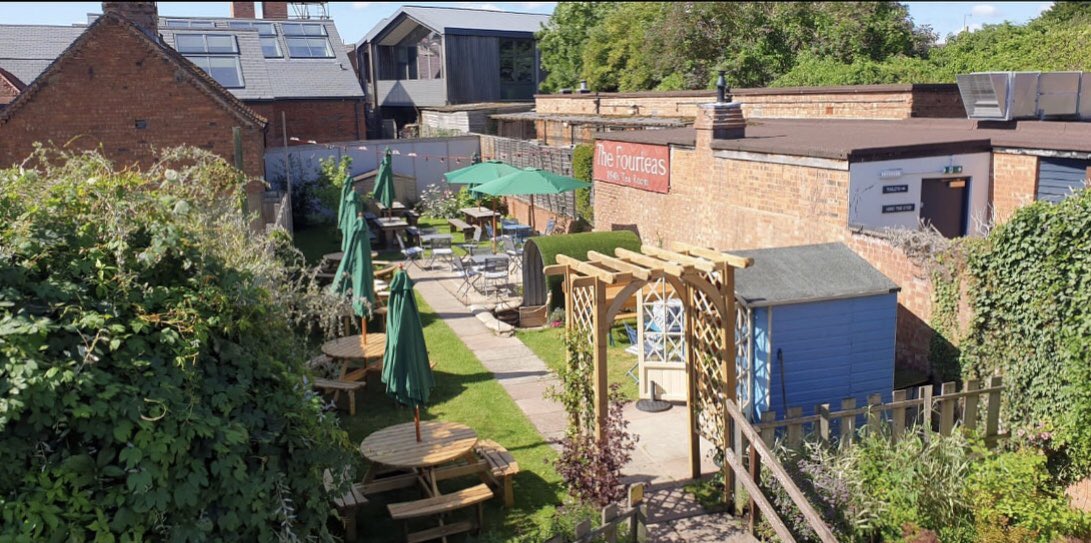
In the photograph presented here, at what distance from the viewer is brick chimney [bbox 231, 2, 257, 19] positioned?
41656mm

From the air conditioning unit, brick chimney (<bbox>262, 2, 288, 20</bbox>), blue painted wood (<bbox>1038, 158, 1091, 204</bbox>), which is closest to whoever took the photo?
blue painted wood (<bbox>1038, 158, 1091, 204</bbox>)

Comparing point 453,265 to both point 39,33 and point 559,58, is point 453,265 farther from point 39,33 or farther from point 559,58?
point 559,58

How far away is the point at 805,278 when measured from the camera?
391 inches

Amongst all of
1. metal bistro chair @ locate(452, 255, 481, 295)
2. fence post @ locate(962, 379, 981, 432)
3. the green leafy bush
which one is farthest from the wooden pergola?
metal bistro chair @ locate(452, 255, 481, 295)

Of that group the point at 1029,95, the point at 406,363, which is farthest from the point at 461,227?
the point at 406,363

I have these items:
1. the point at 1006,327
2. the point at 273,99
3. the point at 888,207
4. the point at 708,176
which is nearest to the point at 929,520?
the point at 1006,327

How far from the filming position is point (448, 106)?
4012 centimetres

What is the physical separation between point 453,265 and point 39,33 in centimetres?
2054

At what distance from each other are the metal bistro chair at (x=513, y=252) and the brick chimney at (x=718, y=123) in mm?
5042

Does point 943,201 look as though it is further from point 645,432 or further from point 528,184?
point 528,184

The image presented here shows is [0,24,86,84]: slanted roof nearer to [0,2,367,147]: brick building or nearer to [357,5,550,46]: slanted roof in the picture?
[0,2,367,147]: brick building

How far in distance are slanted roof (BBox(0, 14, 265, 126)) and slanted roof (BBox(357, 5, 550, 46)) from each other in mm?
22668

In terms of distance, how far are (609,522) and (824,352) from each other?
12.6ft

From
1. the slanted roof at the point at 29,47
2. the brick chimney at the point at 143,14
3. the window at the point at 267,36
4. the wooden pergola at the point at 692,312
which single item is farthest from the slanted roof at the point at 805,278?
the window at the point at 267,36
